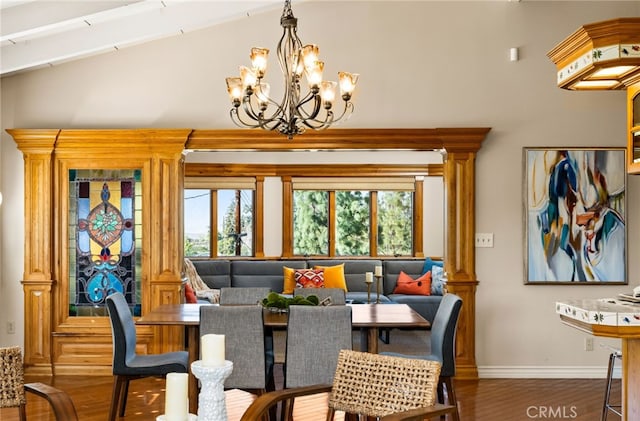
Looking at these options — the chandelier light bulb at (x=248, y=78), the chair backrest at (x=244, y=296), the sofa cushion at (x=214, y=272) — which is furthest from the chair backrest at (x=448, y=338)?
the sofa cushion at (x=214, y=272)

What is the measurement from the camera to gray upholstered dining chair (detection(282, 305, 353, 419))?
4.09m

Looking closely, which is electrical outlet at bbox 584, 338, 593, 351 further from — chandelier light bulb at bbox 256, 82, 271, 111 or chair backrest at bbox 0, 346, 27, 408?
chair backrest at bbox 0, 346, 27, 408

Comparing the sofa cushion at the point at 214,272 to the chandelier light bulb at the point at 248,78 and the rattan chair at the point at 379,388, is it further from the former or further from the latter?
the rattan chair at the point at 379,388

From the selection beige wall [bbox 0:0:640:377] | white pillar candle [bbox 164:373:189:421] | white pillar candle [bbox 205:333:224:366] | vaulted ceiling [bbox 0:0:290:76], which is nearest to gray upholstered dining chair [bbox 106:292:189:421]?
beige wall [bbox 0:0:640:377]

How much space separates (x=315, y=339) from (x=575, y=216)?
2.98 m

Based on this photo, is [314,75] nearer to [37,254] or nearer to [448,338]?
[448,338]

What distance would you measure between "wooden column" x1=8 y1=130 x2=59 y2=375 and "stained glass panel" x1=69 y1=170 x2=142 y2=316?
20 cm

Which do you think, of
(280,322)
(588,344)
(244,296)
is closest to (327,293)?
(244,296)

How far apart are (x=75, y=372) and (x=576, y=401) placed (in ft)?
13.4

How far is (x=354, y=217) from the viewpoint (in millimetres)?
9664

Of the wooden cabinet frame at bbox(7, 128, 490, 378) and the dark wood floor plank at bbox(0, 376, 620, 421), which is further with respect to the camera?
the wooden cabinet frame at bbox(7, 128, 490, 378)

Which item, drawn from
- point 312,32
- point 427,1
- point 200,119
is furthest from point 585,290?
point 200,119

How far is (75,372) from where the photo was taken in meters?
6.00

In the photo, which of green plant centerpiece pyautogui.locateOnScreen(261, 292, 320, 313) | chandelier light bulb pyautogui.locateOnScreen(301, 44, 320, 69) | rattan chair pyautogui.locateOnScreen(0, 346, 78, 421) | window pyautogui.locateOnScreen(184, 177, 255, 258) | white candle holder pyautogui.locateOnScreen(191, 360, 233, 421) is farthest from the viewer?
window pyautogui.locateOnScreen(184, 177, 255, 258)
